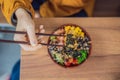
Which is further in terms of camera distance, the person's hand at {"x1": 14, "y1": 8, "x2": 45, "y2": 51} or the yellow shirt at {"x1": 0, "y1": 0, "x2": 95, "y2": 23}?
the yellow shirt at {"x1": 0, "y1": 0, "x2": 95, "y2": 23}

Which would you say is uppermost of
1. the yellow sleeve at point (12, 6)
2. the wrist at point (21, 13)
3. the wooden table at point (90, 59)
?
the yellow sleeve at point (12, 6)

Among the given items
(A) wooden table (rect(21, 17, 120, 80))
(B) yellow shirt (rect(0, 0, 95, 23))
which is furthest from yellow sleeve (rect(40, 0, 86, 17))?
(A) wooden table (rect(21, 17, 120, 80))

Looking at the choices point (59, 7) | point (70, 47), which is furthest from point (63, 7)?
point (70, 47)

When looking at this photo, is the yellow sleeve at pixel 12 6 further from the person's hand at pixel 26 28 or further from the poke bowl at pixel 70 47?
the poke bowl at pixel 70 47

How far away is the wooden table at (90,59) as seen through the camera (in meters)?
0.76

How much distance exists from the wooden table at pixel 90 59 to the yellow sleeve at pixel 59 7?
0.53ft

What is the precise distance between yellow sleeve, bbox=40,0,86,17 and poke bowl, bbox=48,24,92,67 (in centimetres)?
20

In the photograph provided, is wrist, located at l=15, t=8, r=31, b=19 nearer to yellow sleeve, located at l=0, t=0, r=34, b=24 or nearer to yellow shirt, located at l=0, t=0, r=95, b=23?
yellow sleeve, located at l=0, t=0, r=34, b=24

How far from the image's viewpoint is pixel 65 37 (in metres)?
0.77

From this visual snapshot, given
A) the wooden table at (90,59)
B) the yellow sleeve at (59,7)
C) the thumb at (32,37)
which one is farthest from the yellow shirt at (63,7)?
the thumb at (32,37)

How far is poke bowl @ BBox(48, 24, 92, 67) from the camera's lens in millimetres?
764

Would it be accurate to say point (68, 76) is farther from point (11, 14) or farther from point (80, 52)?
point (11, 14)

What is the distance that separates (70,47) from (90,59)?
8cm

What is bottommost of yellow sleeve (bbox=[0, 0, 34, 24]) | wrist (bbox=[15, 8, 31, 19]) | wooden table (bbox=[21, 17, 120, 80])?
wooden table (bbox=[21, 17, 120, 80])
